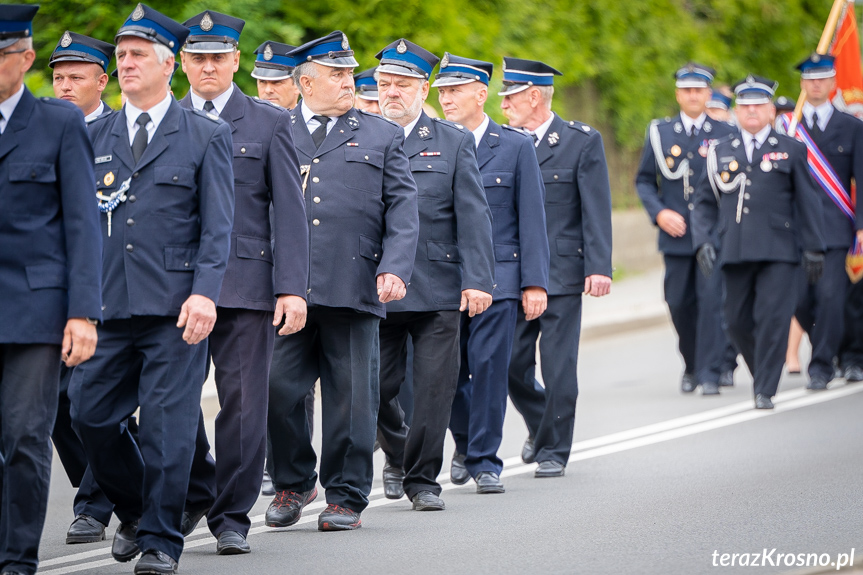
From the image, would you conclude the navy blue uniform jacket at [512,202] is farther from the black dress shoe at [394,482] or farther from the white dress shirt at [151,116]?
the white dress shirt at [151,116]

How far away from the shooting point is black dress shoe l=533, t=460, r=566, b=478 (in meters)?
8.65

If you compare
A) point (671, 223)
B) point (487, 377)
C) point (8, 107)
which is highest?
point (8, 107)

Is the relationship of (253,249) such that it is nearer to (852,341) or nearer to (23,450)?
(23,450)

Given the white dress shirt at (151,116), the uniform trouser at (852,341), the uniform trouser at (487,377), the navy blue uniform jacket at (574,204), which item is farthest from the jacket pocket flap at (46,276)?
the uniform trouser at (852,341)

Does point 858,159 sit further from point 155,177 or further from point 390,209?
point 155,177

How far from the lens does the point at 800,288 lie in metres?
13.0

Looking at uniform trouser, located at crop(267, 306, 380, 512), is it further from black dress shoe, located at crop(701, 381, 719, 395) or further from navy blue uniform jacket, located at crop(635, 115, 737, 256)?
navy blue uniform jacket, located at crop(635, 115, 737, 256)

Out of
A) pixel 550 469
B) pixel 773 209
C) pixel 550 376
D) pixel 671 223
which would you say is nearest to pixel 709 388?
pixel 671 223

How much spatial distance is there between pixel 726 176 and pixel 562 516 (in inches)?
200

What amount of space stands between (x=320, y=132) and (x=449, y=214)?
1.01 metres

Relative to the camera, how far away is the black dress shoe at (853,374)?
496 inches

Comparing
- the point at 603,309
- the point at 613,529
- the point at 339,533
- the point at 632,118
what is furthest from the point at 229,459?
the point at 632,118

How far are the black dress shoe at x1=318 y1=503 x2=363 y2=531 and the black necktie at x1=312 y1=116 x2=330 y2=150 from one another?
5.59 ft

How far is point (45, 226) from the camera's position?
5598 millimetres
